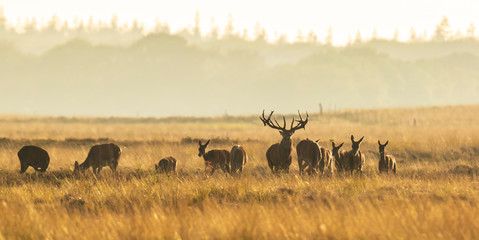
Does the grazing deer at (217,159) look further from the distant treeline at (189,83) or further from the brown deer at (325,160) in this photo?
the distant treeline at (189,83)

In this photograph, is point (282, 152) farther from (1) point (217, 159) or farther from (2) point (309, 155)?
(1) point (217, 159)

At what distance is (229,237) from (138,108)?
16864 centimetres

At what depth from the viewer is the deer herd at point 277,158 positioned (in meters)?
17.5

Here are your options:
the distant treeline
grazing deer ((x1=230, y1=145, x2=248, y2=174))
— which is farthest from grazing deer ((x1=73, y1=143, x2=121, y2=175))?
the distant treeline

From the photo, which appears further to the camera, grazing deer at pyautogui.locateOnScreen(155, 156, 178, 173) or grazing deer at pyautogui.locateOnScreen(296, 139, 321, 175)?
grazing deer at pyautogui.locateOnScreen(155, 156, 178, 173)

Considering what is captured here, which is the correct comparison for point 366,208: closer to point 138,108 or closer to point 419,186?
point 419,186

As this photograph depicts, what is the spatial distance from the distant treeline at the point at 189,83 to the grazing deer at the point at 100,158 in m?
156

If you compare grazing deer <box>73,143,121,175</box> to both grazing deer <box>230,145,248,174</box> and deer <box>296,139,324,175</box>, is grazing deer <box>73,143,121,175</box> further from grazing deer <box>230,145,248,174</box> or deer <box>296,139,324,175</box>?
deer <box>296,139,324,175</box>

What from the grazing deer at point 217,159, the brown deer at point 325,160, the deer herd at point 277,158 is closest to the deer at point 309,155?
the deer herd at point 277,158

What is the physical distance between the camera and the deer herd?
17.5 metres

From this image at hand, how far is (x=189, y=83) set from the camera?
18725 centimetres

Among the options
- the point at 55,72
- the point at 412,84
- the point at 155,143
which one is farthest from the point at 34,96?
the point at 155,143

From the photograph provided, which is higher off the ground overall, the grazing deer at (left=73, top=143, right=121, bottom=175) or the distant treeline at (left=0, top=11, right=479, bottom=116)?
A: the distant treeline at (left=0, top=11, right=479, bottom=116)

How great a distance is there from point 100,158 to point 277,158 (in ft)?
17.3
